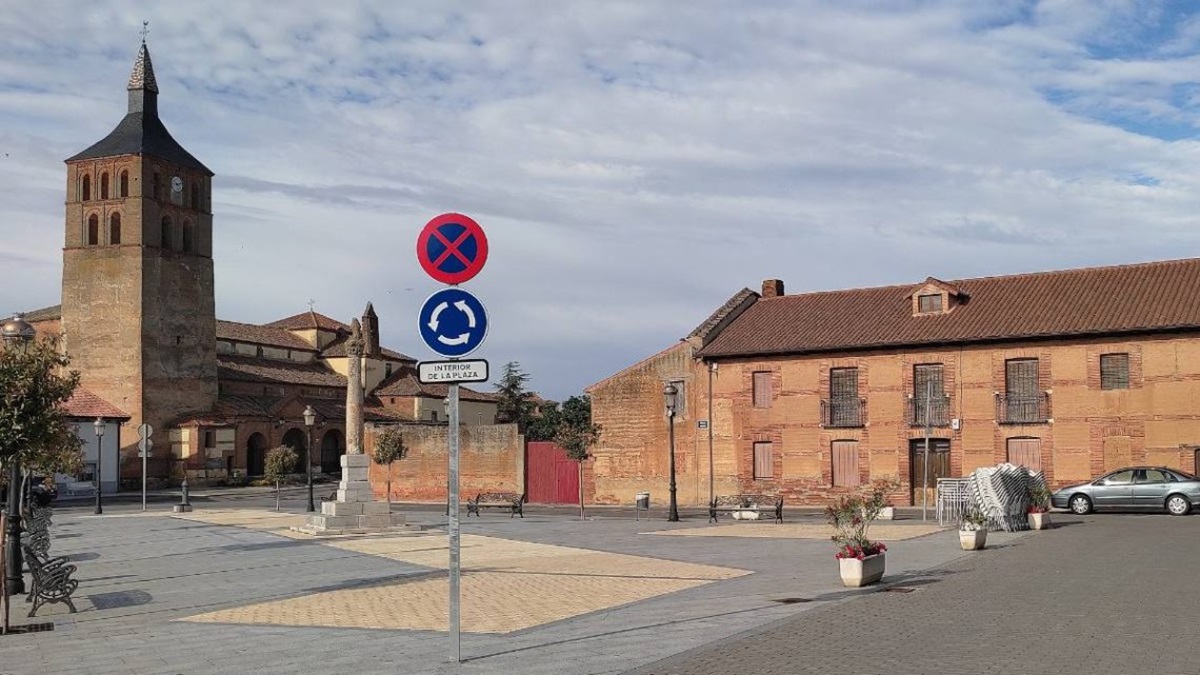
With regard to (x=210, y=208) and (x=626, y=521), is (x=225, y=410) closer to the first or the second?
(x=210, y=208)

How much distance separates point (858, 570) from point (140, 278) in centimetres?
6473

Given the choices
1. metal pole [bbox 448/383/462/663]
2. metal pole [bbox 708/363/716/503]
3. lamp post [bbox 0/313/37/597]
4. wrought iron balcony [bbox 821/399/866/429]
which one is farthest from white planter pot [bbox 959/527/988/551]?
metal pole [bbox 708/363/716/503]

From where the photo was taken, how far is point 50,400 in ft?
43.8

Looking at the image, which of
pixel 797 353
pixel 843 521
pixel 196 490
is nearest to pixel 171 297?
pixel 196 490

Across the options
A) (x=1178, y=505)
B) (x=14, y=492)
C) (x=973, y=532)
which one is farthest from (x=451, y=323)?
(x=1178, y=505)

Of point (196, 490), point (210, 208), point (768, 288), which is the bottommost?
point (196, 490)

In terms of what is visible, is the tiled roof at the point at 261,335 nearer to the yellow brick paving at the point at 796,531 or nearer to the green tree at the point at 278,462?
the green tree at the point at 278,462

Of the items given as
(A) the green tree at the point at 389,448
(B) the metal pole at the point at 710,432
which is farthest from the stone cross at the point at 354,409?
(A) the green tree at the point at 389,448

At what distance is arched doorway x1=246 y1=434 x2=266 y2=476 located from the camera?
73.0 meters

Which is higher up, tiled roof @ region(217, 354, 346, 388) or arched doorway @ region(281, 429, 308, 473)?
tiled roof @ region(217, 354, 346, 388)

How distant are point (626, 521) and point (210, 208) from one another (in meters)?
56.5

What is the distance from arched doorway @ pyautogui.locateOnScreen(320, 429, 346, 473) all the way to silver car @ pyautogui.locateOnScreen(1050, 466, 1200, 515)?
59.3m

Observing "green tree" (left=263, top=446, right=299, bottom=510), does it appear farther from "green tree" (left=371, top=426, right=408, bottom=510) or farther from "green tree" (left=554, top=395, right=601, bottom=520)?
"green tree" (left=554, top=395, right=601, bottom=520)

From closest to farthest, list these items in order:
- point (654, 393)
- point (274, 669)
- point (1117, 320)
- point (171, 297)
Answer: point (274, 669), point (1117, 320), point (654, 393), point (171, 297)
